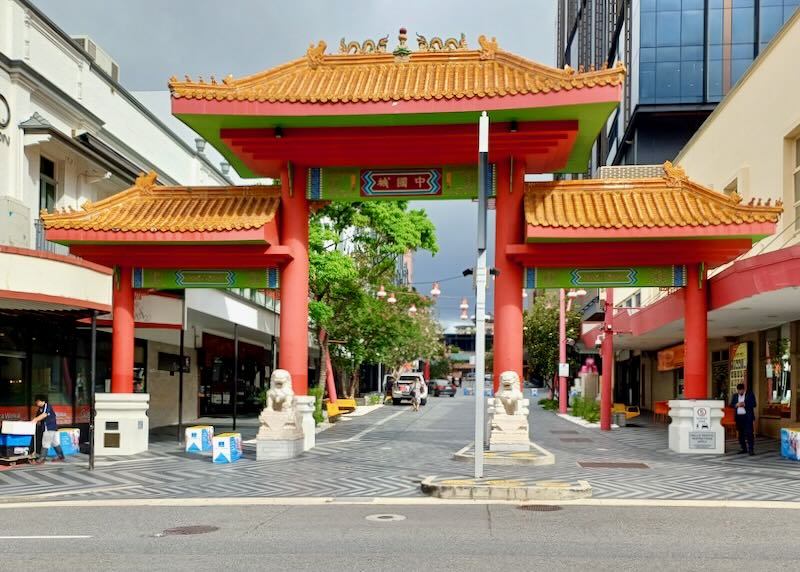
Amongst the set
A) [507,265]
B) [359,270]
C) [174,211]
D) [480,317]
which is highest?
[359,270]

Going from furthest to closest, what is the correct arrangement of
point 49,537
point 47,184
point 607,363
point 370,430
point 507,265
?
point 607,363 → point 370,430 → point 47,184 → point 507,265 → point 49,537

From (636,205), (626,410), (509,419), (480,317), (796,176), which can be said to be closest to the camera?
(480,317)

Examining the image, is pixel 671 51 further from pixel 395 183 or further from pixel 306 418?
pixel 306 418

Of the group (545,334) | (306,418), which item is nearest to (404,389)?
(545,334)

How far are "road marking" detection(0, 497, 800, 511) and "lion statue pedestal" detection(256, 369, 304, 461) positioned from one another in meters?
5.00

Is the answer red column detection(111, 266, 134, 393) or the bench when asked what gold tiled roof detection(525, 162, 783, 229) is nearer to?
red column detection(111, 266, 134, 393)

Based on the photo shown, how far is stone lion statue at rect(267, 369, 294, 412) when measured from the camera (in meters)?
17.7

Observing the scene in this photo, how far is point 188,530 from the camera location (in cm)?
1001

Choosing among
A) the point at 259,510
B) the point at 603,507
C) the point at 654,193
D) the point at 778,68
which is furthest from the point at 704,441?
the point at 259,510

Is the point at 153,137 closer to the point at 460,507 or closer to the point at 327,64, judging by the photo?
the point at 327,64

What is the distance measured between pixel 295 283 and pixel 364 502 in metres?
7.62

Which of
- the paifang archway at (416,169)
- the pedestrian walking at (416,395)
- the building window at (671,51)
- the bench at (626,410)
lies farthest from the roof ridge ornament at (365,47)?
the building window at (671,51)

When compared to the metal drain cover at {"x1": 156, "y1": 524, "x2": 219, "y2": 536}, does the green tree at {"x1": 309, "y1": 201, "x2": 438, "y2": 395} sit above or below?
above

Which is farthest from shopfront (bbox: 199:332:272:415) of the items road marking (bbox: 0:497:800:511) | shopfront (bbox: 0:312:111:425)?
road marking (bbox: 0:497:800:511)
